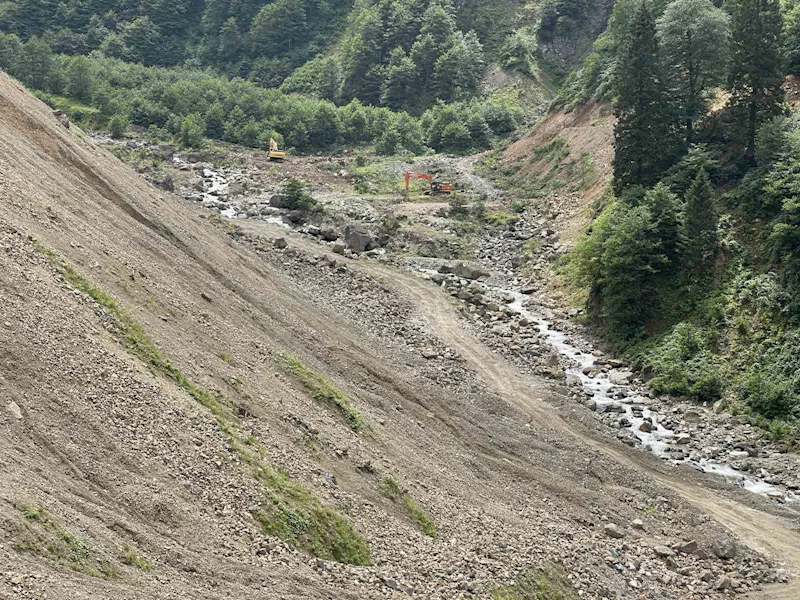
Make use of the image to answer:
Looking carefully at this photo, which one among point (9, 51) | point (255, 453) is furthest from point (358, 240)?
point (9, 51)

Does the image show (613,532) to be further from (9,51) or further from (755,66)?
(9,51)

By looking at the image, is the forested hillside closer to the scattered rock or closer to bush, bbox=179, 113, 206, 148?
bush, bbox=179, 113, 206, 148

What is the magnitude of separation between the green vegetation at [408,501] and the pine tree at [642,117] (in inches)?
1481

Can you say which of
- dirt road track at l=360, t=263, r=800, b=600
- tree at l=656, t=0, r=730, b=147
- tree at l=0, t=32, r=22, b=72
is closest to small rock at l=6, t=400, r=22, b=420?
dirt road track at l=360, t=263, r=800, b=600

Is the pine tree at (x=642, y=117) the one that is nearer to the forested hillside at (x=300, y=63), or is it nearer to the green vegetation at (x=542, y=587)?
the green vegetation at (x=542, y=587)

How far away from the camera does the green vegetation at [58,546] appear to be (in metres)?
17.1

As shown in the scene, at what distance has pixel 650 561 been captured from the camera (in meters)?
28.7

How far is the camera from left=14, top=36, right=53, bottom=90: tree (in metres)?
112

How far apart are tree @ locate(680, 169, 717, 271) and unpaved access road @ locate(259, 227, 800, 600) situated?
11.2m

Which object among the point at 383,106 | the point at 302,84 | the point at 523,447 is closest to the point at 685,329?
the point at 523,447

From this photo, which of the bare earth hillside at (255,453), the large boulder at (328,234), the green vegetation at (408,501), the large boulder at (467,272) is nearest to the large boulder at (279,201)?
the large boulder at (328,234)

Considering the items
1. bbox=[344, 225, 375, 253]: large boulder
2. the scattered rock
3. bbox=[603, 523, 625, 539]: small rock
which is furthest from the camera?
bbox=[344, 225, 375, 253]: large boulder

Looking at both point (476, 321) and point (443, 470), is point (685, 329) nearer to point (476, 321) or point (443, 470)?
point (476, 321)

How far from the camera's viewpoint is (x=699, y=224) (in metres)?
48.9
